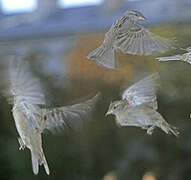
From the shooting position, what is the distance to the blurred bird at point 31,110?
48 cm

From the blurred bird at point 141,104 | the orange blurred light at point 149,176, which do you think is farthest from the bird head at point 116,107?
the orange blurred light at point 149,176

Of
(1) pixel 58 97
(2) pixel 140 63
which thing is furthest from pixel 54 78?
(2) pixel 140 63

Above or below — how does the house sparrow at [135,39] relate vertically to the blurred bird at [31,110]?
above

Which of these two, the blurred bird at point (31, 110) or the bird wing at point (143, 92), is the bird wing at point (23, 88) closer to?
the blurred bird at point (31, 110)

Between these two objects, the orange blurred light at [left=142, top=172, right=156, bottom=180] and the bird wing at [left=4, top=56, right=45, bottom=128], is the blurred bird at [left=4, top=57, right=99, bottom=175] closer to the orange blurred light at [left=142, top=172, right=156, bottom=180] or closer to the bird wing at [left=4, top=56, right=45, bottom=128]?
the bird wing at [left=4, top=56, right=45, bottom=128]

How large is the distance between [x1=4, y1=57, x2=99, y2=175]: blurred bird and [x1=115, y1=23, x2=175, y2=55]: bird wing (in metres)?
0.09

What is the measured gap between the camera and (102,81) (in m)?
2.07

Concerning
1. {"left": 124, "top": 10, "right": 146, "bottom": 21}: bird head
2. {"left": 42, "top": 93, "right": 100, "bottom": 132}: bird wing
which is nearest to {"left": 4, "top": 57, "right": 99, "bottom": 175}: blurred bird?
{"left": 42, "top": 93, "right": 100, "bottom": 132}: bird wing

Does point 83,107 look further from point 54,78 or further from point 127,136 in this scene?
point 127,136

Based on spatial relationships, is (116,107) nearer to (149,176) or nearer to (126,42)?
(126,42)

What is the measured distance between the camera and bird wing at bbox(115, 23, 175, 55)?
0.54m

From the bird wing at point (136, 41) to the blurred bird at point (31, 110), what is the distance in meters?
0.09

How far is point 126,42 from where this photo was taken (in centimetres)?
54

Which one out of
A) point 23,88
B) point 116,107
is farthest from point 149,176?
point 23,88
